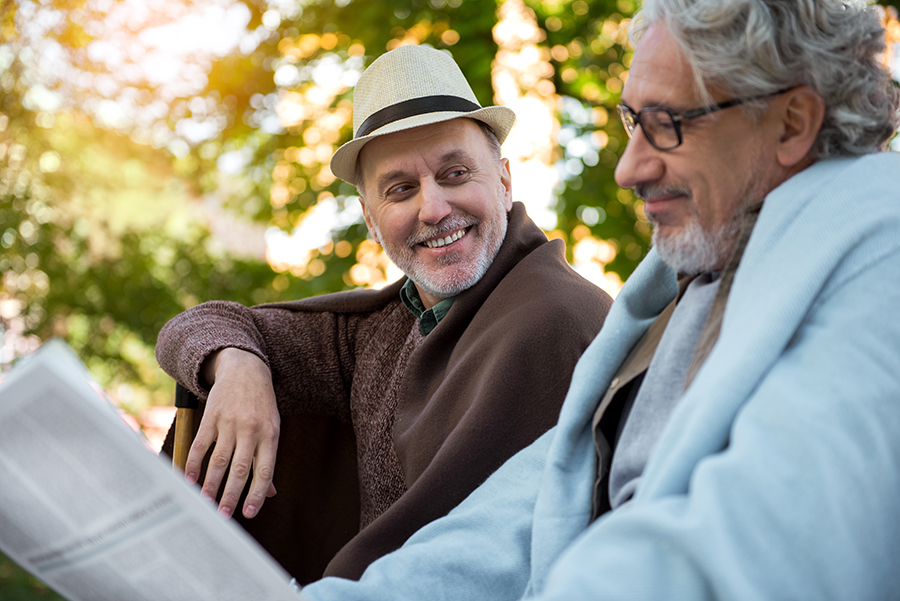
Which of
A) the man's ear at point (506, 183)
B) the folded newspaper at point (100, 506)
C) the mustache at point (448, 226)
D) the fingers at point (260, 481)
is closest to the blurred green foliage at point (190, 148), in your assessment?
the man's ear at point (506, 183)

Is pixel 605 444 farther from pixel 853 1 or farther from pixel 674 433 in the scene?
pixel 853 1

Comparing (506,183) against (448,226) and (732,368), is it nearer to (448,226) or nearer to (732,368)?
(448,226)

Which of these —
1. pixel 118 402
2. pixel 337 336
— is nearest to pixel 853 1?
pixel 337 336

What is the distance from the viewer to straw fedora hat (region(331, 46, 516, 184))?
2.20 metres

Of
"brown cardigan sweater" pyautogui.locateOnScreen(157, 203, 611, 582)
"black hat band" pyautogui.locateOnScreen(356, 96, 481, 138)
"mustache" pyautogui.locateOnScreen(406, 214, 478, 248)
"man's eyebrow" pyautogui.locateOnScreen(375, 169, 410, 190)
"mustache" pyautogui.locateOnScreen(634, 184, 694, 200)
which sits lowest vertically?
"brown cardigan sweater" pyautogui.locateOnScreen(157, 203, 611, 582)

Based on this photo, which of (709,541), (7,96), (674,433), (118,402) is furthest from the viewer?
(118,402)

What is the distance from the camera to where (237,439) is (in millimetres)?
1908

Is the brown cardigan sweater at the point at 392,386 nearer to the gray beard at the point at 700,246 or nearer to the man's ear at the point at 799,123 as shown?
the gray beard at the point at 700,246

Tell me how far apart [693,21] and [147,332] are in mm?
7829

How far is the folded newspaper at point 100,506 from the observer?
3.19 ft

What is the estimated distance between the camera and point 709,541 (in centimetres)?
81

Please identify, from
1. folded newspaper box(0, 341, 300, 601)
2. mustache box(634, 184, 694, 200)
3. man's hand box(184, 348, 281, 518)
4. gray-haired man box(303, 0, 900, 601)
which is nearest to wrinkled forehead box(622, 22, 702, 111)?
gray-haired man box(303, 0, 900, 601)

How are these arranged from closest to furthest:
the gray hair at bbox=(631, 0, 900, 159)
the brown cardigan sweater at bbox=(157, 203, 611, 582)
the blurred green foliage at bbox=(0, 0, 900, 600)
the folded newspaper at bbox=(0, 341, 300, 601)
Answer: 1. the folded newspaper at bbox=(0, 341, 300, 601)
2. the gray hair at bbox=(631, 0, 900, 159)
3. the brown cardigan sweater at bbox=(157, 203, 611, 582)
4. the blurred green foliage at bbox=(0, 0, 900, 600)

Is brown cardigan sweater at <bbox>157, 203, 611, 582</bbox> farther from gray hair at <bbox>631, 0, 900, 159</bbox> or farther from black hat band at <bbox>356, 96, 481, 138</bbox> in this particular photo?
gray hair at <bbox>631, 0, 900, 159</bbox>
